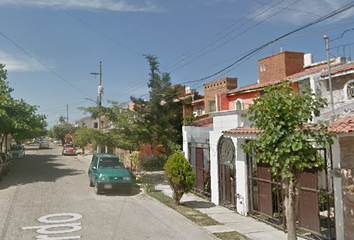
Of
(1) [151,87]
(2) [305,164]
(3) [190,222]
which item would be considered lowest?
(3) [190,222]

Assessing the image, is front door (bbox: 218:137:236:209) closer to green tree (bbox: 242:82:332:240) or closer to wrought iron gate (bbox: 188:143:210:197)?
wrought iron gate (bbox: 188:143:210:197)

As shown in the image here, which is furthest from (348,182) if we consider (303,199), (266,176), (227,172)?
(227,172)

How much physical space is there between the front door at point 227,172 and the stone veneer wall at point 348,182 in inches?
175

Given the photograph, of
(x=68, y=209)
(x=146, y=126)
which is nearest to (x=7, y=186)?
(x=68, y=209)

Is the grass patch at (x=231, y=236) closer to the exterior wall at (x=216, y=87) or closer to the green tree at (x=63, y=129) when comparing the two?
the exterior wall at (x=216, y=87)

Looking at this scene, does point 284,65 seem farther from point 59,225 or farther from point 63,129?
point 63,129

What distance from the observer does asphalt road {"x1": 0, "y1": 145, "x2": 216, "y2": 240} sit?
8.23m

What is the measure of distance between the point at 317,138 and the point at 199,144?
29.5 ft

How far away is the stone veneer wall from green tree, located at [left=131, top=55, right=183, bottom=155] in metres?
12.6

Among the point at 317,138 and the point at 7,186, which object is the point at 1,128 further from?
the point at 317,138

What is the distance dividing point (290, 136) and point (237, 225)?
470cm

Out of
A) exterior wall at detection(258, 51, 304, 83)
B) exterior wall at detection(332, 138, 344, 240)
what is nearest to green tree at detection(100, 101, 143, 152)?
exterior wall at detection(258, 51, 304, 83)

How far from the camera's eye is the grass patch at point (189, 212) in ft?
31.4

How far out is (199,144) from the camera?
1439 cm
